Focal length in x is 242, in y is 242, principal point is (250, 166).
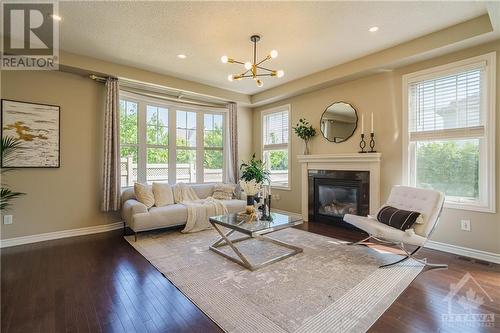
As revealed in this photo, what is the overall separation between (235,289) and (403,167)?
302 cm

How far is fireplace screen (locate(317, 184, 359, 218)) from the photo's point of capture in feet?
14.0

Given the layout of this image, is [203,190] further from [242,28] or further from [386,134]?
[386,134]

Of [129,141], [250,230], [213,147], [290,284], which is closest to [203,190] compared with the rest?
[213,147]

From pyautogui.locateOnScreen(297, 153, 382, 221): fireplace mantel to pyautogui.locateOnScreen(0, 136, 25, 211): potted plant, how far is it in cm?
457

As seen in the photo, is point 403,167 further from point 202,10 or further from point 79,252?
point 79,252

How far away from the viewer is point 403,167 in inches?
143

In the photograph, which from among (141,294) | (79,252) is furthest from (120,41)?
(141,294)

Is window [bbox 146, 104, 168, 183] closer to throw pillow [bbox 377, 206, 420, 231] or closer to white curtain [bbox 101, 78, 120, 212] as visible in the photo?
white curtain [bbox 101, 78, 120, 212]

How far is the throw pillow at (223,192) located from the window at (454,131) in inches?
123

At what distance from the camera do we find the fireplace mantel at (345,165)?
386 centimetres

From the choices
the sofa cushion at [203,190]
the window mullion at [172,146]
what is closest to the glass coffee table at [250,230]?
the sofa cushion at [203,190]

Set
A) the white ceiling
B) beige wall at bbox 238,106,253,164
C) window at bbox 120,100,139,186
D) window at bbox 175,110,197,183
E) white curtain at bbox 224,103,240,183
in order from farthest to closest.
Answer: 1. beige wall at bbox 238,106,253,164
2. white curtain at bbox 224,103,240,183
3. window at bbox 175,110,197,183
4. window at bbox 120,100,139,186
5. the white ceiling

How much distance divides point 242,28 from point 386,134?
2689 millimetres

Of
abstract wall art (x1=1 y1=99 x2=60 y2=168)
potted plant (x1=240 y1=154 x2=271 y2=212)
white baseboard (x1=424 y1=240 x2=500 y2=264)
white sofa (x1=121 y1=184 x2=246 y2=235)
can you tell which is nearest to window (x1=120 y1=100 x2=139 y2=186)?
white sofa (x1=121 y1=184 x2=246 y2=235)
